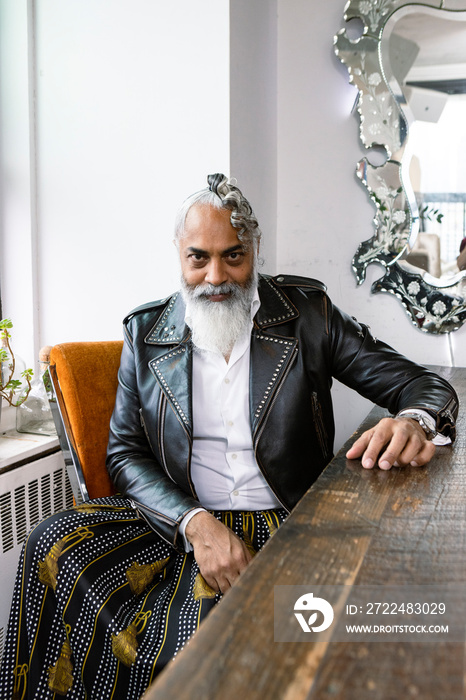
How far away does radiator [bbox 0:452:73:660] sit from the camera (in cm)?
183

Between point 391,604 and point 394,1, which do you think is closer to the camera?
point 391,604

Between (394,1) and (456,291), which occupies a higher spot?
(394,1)

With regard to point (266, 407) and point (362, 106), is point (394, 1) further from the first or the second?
point (266, 407)

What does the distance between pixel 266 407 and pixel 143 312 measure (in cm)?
51

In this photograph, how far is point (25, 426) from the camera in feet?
7.20

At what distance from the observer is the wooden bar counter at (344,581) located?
56cm

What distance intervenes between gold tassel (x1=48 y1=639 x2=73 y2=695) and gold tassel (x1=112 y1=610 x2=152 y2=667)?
21 centimetres

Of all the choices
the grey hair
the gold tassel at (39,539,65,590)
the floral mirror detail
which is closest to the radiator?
the gold tassel at (39,539,65,590)

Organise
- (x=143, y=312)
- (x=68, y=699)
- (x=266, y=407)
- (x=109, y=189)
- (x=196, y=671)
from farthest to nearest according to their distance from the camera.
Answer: (x=109, y=189) < (x=143, y=312) < (x=266, y=407) < (x=68, y=699) < (x=196, y=671)

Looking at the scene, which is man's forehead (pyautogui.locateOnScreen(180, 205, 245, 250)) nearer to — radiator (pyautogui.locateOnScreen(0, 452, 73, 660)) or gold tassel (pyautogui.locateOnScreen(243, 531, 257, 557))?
gold tassel (pyautogui.locateOnScreen(243, 531, 257, 557))

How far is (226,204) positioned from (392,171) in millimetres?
1148

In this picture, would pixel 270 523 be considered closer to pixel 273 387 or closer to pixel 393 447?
pixel 273 387

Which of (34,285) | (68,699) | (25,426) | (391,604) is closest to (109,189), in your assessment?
(34,285)

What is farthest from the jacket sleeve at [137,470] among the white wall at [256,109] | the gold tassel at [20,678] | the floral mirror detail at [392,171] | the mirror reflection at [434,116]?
the mirror reflection at [434,116]
